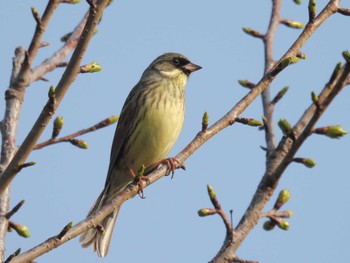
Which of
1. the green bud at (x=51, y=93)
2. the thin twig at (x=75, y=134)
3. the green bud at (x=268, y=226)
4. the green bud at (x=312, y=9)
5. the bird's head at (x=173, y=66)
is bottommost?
the bird's head at (x=173, y=66)

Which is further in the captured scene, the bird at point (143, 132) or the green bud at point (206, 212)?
the bird at point (143, 132)

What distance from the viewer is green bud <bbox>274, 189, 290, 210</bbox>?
407 centimetres

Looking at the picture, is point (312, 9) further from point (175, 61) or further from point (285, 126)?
point (175, 61)

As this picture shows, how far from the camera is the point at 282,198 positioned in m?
4.08

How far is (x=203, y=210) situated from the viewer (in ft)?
13.6

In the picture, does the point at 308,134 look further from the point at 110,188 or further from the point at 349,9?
the point at 110,188

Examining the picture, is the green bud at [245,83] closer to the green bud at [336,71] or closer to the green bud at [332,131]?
the green bud at [332,131]

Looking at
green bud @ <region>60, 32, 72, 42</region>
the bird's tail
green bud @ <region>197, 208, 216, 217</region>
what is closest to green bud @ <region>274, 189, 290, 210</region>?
green bud @ <region>197, 208, 216, 217</region>

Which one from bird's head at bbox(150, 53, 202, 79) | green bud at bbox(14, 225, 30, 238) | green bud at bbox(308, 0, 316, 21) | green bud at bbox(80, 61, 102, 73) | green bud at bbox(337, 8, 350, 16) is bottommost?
bird's head at bbox(150, 53, 202, 79)

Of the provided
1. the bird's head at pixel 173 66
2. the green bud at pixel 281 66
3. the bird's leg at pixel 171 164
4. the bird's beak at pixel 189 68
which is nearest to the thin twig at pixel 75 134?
the bird's leg at pixel 171 164

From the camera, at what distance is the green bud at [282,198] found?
407 cm

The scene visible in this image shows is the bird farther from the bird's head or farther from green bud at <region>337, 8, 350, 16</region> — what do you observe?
green bud at <region>337, 8, 350, 16</region>

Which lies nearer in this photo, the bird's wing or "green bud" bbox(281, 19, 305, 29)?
"green bud" bbox(281, 19, 305, 29)

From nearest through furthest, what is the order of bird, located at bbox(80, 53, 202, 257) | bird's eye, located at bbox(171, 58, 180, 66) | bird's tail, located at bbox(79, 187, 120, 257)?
bird's tail, located at bbox(79, 187, 120, 257), bird, located at bbox(80, 53, 202, 257), bird's eye, located at bbox(171, 58, 180, 66)
